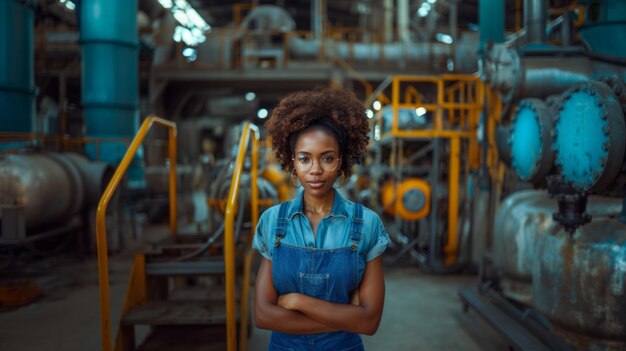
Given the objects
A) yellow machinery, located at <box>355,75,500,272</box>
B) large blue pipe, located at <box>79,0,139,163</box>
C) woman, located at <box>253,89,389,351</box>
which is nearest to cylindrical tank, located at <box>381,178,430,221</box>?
yellow machinery, located at <box>355,75,500,272</box>

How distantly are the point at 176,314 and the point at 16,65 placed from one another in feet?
19.3

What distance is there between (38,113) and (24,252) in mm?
8808

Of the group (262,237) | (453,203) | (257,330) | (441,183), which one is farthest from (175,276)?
(441,183)

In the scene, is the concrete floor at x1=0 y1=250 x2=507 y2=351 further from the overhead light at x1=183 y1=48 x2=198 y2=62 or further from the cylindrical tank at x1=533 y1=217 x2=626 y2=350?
the overhead light at x1=183 y1=48 x2=198 y2=62

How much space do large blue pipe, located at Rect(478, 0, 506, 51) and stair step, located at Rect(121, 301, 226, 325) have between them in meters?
4.61

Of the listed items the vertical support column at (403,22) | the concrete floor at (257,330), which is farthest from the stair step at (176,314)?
the vertical support column at (403,22)

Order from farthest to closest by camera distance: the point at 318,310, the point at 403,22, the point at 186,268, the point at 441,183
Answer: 1. the point at 403,22
2. the point at 441,183
3. the point at 186,268
4. the point at 318,310

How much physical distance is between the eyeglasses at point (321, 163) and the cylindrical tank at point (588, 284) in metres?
1.95

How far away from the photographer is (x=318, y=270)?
1.66 meters

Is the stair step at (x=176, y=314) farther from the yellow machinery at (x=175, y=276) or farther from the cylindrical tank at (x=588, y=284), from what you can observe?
the cylindrical tank at (x=588, y=284)

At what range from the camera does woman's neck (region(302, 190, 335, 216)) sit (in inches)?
70.1

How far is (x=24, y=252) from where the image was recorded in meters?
7.07

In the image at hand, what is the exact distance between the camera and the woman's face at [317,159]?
66.6 inches

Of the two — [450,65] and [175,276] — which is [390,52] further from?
[175,276]
